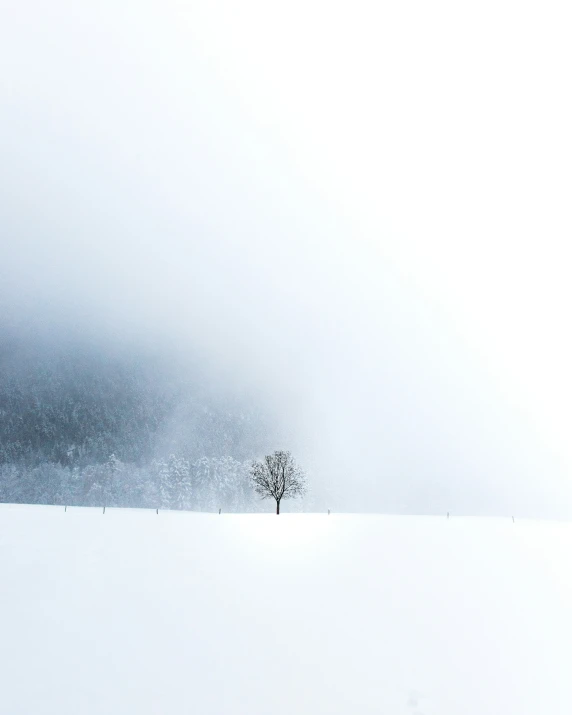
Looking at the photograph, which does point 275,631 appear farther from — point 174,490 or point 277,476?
point 174,490

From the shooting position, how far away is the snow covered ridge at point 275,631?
1319cm

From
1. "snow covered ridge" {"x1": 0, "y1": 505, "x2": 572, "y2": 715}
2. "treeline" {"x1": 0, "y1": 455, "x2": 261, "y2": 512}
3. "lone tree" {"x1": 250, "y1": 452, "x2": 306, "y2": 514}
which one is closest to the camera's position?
"snow covered ridge" {"x1": 0, "y1": 505, "x2": 572, "y2": 715}

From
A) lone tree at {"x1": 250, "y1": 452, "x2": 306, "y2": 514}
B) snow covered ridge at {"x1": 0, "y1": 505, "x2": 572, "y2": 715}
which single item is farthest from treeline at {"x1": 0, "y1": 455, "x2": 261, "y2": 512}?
snow covered ridge at {"x1": 0, "y1": 505, "x2": 572, "y2": 715}

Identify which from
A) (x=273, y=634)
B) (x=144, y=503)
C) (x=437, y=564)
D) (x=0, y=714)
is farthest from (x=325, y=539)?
(x=144, y=503)

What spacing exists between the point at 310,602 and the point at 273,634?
4.06 metres

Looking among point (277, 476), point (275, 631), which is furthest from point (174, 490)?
point (275, 631)

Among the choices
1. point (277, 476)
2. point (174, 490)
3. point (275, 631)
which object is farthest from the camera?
point (174, 490)

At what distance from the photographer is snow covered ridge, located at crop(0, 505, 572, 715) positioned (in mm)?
13188

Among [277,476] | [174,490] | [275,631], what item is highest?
[277,476]

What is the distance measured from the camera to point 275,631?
59.1 ft

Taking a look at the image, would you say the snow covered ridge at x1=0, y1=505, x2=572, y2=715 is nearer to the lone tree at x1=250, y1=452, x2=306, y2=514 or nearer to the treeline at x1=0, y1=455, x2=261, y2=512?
the lone tree at x1=250, y1=452, x2=306, y2=514

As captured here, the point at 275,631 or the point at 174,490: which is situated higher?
the point at 174,490

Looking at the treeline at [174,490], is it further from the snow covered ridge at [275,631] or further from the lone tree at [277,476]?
the snow covered ridge at [275,631]

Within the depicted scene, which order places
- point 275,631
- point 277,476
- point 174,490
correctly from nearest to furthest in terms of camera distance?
point 275,631 < point 277,476 < point 174,490
